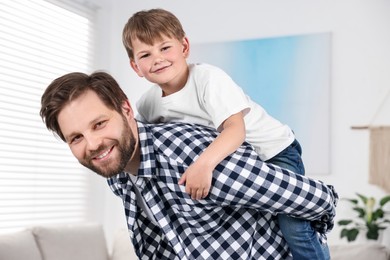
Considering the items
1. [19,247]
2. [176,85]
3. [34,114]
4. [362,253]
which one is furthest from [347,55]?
[176,85]

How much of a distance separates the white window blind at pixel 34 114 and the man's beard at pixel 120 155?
136 inches

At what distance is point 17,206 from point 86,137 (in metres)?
3.67

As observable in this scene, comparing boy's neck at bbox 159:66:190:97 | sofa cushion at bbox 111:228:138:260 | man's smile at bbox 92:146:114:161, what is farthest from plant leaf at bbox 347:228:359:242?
man's smile at bbox 92:146:114:161

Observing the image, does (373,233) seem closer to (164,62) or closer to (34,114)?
(34,114)

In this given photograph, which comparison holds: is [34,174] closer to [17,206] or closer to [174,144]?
[17,206]

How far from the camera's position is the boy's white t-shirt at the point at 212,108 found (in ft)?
5.35

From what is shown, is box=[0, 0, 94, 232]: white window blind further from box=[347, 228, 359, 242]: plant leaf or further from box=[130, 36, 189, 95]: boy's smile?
box=[130, 36, 189, 95]: boy's smile

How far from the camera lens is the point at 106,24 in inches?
231

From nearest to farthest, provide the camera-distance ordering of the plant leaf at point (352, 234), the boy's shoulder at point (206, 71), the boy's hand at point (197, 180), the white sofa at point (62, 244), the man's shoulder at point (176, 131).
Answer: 1. the boy's hand at point (197, 180)
2. the man's shoulder at point (176, 131)
3. the boy's shoulder at point (206, 71)
4. the white sofa at point (62, 244)
5. the plant leaf at point (352, 234)

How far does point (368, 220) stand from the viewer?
15.5 feet

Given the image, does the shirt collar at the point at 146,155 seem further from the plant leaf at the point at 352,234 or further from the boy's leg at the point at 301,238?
the plant leaf at the point at 352,234

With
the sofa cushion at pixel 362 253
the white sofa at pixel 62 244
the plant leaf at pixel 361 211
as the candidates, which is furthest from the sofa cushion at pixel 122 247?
the plant leaf at pixel 361 211

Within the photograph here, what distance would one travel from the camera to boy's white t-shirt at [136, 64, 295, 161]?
5.35ft

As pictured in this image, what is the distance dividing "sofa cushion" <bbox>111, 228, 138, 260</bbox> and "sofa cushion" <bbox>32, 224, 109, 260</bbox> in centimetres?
8
